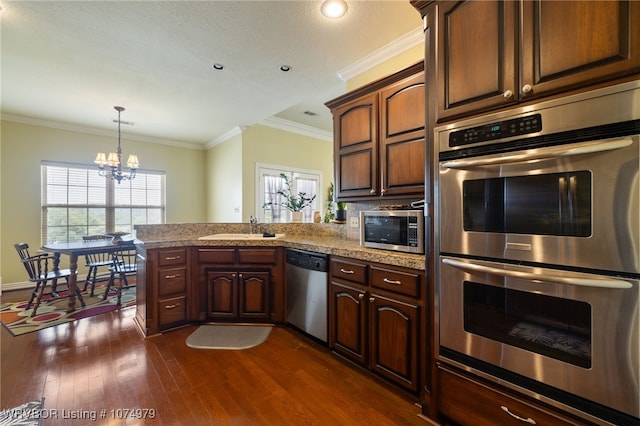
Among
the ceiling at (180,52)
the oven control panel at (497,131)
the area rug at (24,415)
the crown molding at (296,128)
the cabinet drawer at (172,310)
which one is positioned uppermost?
the crown molding at (296,128)

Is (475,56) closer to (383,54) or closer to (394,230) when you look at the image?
(394,230)

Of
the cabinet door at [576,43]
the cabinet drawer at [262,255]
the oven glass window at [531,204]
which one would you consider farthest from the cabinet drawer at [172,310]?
the cabinet door at [576,43]

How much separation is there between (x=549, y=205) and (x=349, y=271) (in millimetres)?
1285

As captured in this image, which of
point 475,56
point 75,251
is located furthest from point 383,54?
point 75,251

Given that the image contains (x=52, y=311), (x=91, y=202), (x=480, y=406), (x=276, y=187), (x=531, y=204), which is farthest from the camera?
(x=276, y=187)

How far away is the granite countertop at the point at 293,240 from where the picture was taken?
1.85 metres

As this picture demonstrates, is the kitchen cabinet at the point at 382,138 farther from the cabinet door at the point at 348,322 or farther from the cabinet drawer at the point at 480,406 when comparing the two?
the cabinet drawer at the point at 480,406

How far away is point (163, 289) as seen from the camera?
2734 mm

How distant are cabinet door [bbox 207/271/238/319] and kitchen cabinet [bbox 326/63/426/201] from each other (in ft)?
4.76

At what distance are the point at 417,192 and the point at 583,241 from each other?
1.05 meters

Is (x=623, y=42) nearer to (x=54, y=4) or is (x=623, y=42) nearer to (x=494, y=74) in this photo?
(x=494, y=74)

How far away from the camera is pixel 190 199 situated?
6.11 m

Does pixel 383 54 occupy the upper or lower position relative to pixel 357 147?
upper

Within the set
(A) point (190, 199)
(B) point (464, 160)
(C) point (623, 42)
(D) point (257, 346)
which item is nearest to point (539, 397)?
(B) point (464, 160)
